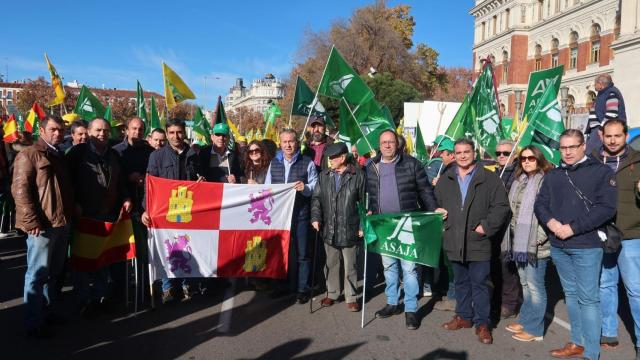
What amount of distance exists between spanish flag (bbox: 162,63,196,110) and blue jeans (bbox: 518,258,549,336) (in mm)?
6546

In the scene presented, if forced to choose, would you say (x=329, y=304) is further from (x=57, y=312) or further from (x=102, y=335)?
(x=57, y=312)

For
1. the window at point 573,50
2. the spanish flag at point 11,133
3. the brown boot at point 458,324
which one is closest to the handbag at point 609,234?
the brown boot at point 458,324

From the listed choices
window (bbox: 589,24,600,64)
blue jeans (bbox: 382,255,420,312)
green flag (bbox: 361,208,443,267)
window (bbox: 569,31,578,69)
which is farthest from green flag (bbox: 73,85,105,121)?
window (bbox: 569,31,578,69)

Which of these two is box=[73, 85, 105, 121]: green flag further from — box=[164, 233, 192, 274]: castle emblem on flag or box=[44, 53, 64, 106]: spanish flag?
box=[164, 233, 192, 274]: castle emblem on flag

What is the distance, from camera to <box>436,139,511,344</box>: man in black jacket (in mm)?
4570

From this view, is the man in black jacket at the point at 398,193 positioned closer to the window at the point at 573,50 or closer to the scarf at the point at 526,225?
the scarf at the point at 526,225

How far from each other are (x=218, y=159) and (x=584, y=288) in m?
4.43

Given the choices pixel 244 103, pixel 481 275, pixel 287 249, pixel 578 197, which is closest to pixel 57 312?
pixel 287 249

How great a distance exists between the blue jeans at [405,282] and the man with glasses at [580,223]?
1.42 m

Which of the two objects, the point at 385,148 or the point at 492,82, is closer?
the point at 385,148

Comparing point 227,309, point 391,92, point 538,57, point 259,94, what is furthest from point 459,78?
point 259,94

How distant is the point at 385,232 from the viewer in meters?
5.08

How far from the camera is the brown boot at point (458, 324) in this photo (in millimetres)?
4973

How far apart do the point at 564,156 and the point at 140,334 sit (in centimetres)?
442
